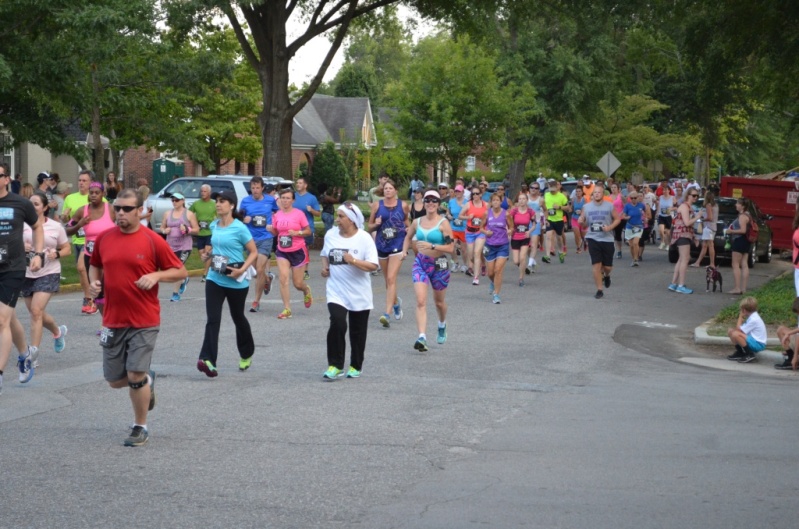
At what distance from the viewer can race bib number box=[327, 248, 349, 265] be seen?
10938mm

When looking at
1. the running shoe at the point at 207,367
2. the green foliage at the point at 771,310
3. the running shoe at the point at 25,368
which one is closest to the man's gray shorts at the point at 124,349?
the running shoe at the point at 207,367

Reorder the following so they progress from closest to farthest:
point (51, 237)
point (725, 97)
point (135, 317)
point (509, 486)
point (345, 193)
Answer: point (509, 486) → point (135, 317) → point (51, 237) → point (725, 97) → point (345, 193)

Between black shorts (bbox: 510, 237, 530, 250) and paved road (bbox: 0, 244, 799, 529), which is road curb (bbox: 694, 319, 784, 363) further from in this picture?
black shorts (bbox: 510, 237, 530, 250)

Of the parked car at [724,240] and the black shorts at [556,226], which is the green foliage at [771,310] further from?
the black shorts at [556,226]

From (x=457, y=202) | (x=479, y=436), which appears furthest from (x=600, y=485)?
(x=457, y=202)

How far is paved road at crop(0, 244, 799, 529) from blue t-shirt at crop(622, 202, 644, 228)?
1332 centimetres

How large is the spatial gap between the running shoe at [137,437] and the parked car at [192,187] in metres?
21.0

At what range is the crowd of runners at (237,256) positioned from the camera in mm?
8125

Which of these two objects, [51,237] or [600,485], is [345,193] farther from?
[600,485]

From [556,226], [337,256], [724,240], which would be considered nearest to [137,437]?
[337,256]

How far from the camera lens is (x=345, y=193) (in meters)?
62.3

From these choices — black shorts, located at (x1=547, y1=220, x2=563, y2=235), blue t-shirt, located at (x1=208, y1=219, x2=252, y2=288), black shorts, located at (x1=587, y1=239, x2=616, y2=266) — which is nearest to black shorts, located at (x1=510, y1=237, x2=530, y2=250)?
black shorts, located at (x1=587, y1=239, x2=616, y2=266)

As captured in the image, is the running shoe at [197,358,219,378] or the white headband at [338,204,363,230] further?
the white headband at [338,204,363,230]

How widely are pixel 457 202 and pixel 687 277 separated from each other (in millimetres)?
5542
